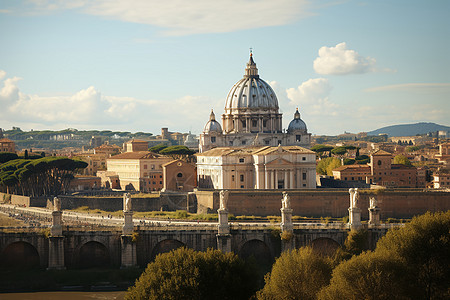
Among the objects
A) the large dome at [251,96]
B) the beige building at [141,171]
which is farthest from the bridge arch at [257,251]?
the large dome at [251,96]

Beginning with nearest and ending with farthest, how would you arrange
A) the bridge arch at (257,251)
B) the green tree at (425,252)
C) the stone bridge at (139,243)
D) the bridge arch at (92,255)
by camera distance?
the green tree at (425,252) → the stone bridge at (139,243) → the bridge arch at (257,251) → the bridge arch at (92,255)

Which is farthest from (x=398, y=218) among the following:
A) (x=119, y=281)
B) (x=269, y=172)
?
(x=119, y=281)

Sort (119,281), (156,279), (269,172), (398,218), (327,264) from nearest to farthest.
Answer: (156,279) < (327,264) < (119,281) < (398,218) < (269,172)

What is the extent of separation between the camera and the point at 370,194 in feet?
215

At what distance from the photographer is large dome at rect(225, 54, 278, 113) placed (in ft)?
310

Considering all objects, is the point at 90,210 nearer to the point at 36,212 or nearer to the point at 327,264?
the point at 36,212

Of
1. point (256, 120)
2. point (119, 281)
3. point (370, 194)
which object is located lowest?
point (119, 281)

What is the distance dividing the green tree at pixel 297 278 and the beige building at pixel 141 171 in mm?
44171

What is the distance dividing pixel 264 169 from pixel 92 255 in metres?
26.3

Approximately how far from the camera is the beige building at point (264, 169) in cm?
7388

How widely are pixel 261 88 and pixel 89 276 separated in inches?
2002

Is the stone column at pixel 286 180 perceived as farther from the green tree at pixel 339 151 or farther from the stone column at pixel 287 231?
the green tree at pixel 339 151

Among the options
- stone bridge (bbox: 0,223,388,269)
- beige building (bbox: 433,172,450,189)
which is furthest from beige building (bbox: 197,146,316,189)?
stone bridge (bbox: 0,223,388,269)

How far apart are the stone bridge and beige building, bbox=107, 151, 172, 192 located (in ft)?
107
